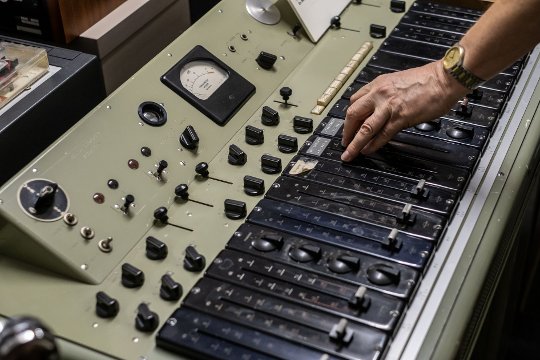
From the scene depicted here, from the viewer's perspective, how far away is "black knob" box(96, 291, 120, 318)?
1.37m

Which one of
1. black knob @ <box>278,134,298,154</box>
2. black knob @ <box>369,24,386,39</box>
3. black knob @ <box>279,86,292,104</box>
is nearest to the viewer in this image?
black knob @ <box>278,134,298,154</box>

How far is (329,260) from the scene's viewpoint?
147 centimetres

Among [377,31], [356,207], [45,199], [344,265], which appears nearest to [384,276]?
[344,265]

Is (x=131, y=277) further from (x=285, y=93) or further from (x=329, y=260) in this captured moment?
(x=285, y=93)

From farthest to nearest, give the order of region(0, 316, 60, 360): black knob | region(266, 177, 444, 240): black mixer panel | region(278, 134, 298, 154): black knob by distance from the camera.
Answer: region(278, 134, 298, 154): black knob, region(266, 177, 444, 240): black mixer panel, region(0, 316, 60, 360): black knob

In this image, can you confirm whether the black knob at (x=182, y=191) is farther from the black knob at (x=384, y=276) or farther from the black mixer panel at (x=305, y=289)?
the black knob at (x=384, y=276)

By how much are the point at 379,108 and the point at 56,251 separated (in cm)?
76

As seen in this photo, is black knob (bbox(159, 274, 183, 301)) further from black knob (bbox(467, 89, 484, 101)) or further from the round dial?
black knob (bbox(467, 89, 484, 101))

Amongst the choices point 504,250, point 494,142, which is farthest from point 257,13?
point 504,250

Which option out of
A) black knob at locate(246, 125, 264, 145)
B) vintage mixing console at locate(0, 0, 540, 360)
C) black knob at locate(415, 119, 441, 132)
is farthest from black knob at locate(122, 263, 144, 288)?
black knob at locate(415, 119, 441, 132)

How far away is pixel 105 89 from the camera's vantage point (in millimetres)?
1914

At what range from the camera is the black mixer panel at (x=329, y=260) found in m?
1.42

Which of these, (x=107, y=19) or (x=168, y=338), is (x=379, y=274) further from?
(x=107, y=19)

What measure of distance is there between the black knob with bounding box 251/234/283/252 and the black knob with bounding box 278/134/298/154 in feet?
1.05
